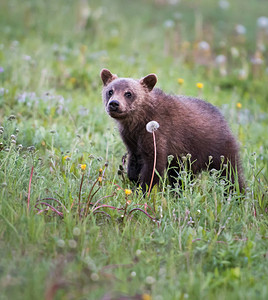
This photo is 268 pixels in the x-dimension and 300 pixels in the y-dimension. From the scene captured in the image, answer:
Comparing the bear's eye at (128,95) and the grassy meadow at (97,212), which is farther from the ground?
the bear's eye at (128,95)

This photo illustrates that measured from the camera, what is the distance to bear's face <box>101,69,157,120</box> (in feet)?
14.3

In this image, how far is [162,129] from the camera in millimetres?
4379

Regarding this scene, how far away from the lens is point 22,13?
446 inches

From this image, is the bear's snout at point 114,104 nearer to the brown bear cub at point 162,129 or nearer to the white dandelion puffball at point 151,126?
the brown bear cub at point 162,129

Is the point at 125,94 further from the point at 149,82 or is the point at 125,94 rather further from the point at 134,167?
the point at 134,167

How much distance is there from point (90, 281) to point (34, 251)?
458 millimetres

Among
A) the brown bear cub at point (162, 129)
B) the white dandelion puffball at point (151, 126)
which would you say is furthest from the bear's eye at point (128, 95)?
the white dandelion puffball at point (151, 126)

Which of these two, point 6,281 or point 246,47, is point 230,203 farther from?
point 246,47

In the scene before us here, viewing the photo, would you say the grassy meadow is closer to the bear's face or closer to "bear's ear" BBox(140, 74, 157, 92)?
the bear's face

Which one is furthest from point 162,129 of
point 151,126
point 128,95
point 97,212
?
point 97,212

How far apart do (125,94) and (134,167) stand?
741 millimetres

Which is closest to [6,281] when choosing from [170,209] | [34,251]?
[34,251]

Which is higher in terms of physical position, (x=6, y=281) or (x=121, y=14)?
(x=121, y=14)

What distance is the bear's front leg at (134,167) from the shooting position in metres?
4.55
